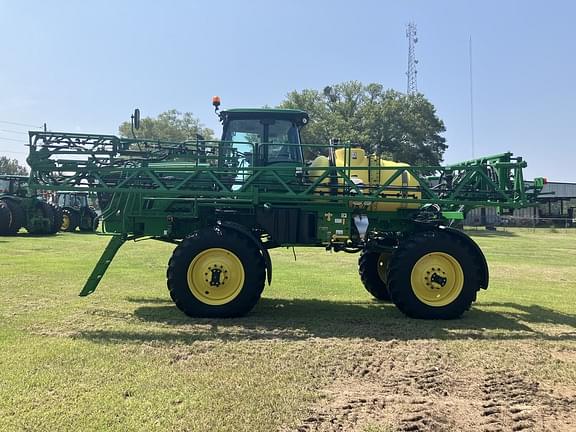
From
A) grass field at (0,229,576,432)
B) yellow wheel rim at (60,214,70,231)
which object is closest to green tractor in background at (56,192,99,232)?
yellow wheel rim at (60,214,70,231)

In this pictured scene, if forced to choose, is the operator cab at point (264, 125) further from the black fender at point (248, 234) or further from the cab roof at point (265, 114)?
the black fender at point (248, 234)

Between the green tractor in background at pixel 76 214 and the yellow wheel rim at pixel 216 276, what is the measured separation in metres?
21.8

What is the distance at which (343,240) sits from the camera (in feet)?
25.1

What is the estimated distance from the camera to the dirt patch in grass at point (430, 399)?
374 centimetres

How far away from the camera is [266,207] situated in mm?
7480

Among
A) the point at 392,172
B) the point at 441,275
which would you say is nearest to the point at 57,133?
the point at 392,172

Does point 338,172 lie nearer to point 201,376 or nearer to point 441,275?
point 441,275

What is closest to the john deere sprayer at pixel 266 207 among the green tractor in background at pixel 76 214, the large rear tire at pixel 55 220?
the large rear tire at pixel 55 220

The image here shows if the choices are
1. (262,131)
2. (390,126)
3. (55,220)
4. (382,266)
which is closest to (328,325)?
(382,266)

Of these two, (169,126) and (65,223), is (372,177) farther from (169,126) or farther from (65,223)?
(169,126)

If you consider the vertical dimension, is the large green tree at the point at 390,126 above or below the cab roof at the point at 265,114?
above

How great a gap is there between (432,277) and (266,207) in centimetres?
253

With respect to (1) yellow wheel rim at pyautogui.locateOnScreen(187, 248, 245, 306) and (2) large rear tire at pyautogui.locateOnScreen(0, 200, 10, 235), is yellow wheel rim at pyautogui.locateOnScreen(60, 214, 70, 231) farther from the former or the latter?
(1) yellow wheel rim at pyautogui.locateOnScreen(187, 248, 245, 306)

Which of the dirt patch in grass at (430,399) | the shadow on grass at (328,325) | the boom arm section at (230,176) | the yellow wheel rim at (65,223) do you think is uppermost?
the boom arm section at (230,176)
